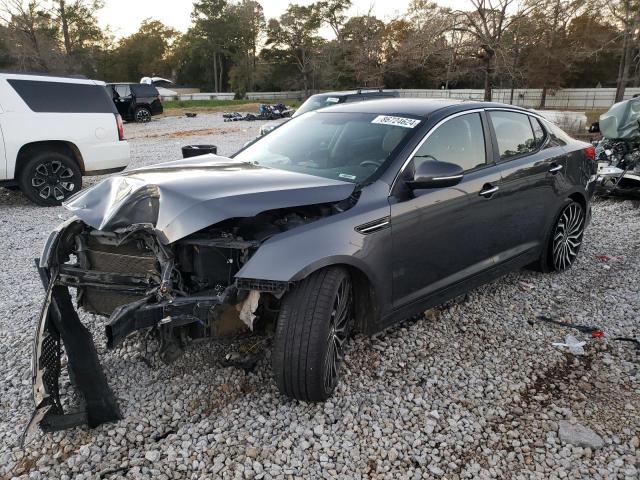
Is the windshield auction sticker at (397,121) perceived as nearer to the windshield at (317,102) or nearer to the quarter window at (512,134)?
the quarter window at (512,134)

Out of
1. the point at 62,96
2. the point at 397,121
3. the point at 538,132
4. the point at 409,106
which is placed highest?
the point at 62,96

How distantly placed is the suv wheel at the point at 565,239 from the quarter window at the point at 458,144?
4.76 feet

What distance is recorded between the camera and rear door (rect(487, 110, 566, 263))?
4.11m

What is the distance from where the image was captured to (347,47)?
4775 centimetres

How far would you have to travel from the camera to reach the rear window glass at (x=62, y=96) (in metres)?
7.85

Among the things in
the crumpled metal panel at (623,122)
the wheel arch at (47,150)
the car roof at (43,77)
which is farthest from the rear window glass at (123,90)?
the crumpled metal panel at (623,122)

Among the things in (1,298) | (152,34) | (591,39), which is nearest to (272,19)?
(152,34)

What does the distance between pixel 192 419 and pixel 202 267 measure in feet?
2.82

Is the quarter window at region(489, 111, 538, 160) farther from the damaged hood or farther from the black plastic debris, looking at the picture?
the black plastic debris

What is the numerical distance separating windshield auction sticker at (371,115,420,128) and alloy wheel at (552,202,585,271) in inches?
84.0

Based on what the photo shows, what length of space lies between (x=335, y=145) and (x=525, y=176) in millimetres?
1665

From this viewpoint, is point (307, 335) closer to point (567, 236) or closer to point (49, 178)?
point (567, 236)

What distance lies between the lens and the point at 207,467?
252 centimetres

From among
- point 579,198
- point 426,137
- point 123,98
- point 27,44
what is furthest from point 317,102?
point 27,44
